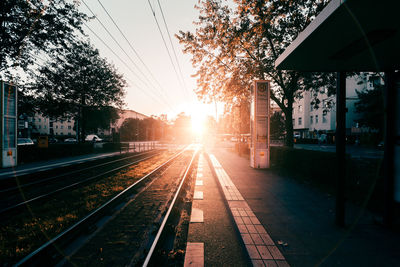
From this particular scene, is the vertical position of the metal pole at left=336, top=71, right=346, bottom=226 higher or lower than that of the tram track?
higher

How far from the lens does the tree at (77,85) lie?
60.3ft

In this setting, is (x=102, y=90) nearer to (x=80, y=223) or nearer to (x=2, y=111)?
(x=2, y=111)

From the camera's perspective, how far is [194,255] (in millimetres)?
A: 2902

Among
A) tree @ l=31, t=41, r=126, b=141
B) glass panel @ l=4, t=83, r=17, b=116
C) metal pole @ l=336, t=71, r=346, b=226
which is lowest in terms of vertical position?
metal pole @ l=336, t=71, r=346, b=226

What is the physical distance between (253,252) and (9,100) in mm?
16803

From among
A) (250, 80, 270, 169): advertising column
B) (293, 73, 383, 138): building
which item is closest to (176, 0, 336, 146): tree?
(250, 80, 270, 169): advertising column

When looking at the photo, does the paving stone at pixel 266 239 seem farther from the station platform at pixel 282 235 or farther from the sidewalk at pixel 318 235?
the sidewalk at pixel 318 235

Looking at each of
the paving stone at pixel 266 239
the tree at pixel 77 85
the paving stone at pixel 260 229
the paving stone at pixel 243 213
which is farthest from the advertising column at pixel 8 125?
the paving stone at pixel 266 239

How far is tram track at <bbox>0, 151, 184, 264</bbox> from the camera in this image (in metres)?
3.24

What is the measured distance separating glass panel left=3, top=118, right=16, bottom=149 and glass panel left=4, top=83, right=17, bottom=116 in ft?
1.54

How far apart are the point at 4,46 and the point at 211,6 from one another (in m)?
15.0

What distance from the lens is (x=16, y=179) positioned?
878 cm

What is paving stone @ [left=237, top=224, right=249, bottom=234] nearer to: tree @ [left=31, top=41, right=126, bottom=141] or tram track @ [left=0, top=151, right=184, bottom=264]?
tram track @ [left=0, top=151, right=184, bottom=264]

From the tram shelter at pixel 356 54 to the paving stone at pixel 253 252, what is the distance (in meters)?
2.09
